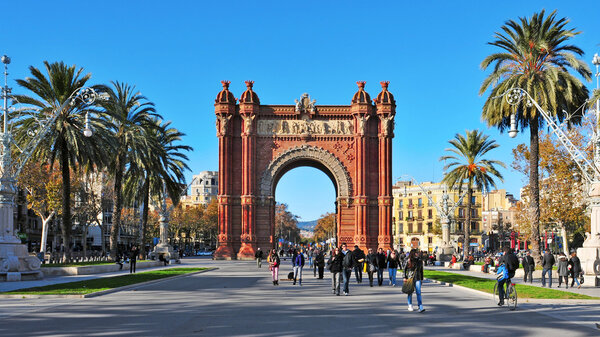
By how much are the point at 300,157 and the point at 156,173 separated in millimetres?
18432

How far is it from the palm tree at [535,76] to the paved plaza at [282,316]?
1321cm

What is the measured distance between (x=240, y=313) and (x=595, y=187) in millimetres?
17431

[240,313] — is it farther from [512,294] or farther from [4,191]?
[4,191]

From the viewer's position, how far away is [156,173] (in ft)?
144

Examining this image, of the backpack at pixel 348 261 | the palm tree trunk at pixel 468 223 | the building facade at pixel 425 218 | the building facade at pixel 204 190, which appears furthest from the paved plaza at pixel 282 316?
the building facade at pixel 204 190

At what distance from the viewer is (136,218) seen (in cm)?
8481

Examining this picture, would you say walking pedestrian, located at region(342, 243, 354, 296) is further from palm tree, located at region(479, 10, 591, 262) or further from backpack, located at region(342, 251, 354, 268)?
palm tree, located at region(479, 10, 591, 262)

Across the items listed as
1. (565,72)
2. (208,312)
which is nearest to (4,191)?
(208,312)

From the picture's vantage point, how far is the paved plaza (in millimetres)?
12055

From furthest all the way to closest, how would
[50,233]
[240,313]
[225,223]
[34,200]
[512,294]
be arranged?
[50,233]
[225,223]
[34,200]
[512,294]
[240,313]

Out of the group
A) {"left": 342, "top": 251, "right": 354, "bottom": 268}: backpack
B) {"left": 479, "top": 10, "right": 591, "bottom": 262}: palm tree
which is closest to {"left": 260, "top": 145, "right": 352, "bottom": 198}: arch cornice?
{"left": 479, "top": 10, "right": 591, "bottom": 262}: palm tree

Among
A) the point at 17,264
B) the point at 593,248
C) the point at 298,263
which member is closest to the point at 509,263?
the point at 593,248

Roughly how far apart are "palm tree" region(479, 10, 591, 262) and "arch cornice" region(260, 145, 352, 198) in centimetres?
2671

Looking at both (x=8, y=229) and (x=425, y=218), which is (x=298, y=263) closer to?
(x=8, y=229)
